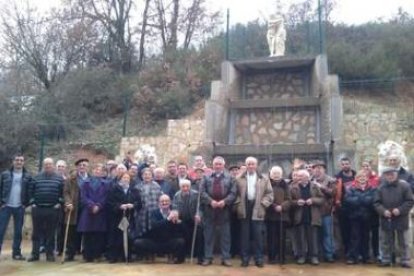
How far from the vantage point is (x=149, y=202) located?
28.0ft

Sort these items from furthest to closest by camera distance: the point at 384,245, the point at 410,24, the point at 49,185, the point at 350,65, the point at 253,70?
the point at 410,24
the point at 350,65
the point at 253,70
the point at 49,185
the point at 384,245

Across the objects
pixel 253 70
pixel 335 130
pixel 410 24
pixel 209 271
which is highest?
pixel 410 24

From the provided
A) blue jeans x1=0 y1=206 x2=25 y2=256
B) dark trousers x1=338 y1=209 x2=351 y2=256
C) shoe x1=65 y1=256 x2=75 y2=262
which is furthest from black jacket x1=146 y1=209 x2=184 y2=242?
dark trousers x1=338 y1=209 x2=351 y2=256

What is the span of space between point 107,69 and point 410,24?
12292 mm

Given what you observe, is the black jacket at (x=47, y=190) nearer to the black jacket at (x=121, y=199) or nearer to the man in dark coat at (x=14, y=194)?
the man in dark coat at (x=14, y=194)

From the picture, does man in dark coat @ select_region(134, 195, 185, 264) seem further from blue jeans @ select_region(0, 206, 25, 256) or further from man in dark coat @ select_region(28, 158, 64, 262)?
blue jeans @ select_region(0, 206, 25, 256)

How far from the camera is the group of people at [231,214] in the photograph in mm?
8281

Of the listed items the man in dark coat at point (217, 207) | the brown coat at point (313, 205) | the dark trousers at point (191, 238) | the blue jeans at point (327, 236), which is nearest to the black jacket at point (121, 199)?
the dark trousers at point (191, 238)

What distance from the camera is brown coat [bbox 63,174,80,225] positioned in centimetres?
895

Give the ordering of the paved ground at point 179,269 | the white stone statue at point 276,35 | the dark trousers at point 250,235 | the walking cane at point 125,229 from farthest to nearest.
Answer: the white stone statue at point 276,35, the walking cane at point 125,229, the dark trousers at point 250,235, the paved ground at point 179,269

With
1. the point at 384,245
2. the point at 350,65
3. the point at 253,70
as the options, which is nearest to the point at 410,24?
the point at 350,65

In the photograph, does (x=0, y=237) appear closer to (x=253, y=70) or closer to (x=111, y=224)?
(x=111, y=224)

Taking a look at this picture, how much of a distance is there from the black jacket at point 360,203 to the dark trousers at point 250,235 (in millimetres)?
1390

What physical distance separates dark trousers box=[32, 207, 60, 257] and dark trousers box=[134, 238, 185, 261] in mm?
1434
